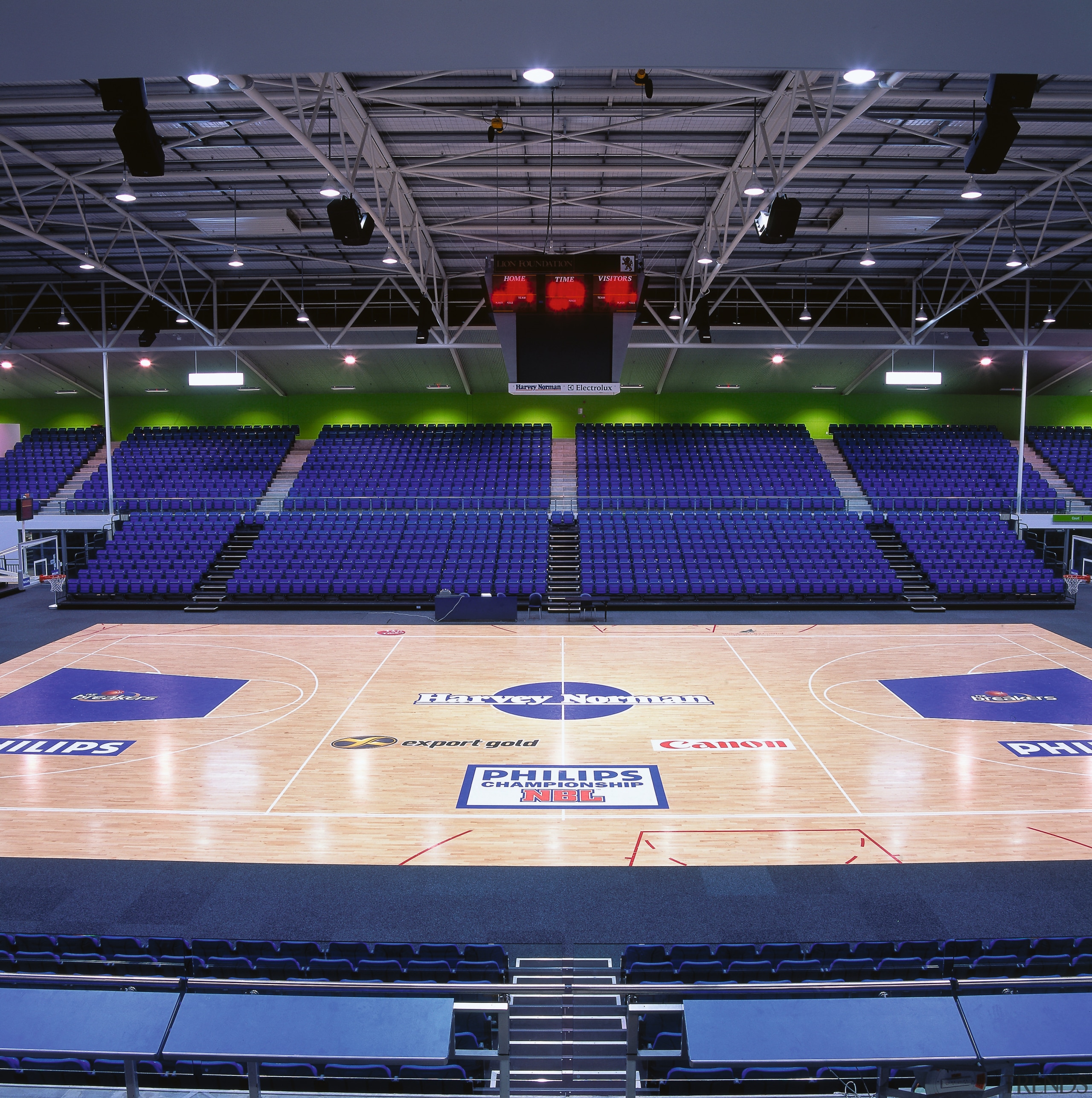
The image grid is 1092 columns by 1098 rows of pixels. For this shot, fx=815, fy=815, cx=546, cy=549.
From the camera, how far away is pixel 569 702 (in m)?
13.6

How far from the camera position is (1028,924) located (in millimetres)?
7246

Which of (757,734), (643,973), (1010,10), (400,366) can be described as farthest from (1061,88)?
(400,366)

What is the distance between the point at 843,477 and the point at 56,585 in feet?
76.9

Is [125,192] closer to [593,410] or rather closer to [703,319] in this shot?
[703,319]

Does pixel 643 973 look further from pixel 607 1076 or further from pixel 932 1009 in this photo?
pixel 932 1009

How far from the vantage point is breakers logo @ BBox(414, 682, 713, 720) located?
1310 centimetres

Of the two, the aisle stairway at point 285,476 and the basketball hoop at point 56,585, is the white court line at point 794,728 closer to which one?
the aisle stairway at point 285,476

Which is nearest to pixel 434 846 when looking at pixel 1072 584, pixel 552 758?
pixel 552 758

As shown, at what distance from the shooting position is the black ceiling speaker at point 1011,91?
6.39 meters

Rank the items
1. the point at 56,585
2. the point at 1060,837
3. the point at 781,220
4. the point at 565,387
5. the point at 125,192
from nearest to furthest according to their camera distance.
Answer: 1. the point at 1060,837
2. the point at 781,220
3. the point at 125,192
4. the point at 565,387
5. the point at 56,585

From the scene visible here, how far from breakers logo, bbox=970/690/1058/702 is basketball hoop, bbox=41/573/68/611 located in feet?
70.3

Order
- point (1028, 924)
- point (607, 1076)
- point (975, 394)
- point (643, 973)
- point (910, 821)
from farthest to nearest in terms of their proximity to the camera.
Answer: point (975, 394), point (910, 821), point (1028, 924), point (643, 973), point (607, 1076)

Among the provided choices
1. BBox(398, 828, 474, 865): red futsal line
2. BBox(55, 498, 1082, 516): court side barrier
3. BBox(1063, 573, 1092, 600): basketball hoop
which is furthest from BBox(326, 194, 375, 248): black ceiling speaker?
BBox(1063, 573, 1092, 600): basketball hoop

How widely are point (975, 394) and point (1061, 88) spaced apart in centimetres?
1836
